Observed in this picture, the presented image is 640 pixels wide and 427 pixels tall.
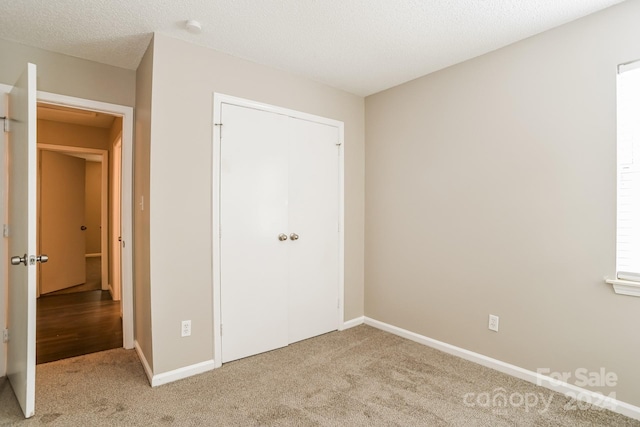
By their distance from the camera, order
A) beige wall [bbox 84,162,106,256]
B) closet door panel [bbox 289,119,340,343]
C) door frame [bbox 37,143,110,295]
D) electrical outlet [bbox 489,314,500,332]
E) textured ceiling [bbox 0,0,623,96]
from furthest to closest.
Answer: beige wall [bbox 84,162,106,256] → door frame [bbox 37,143,110,295] → closet door panel [bbox 289,119,340,343] → electrical outlet [bbox 489,314,500,332] → textured ceiling [bbox 0,0,623,96]

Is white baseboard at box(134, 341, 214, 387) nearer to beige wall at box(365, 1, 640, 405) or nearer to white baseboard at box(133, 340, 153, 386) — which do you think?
white baseboard at box(133, 340, 153, 386)

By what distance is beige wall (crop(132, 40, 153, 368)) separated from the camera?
2.35 m

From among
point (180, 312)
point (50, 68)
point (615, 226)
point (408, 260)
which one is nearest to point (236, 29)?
point (50, 68)

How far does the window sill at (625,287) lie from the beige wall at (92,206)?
9306mm

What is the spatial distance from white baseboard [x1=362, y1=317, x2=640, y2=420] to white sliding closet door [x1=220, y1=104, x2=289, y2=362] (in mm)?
1274

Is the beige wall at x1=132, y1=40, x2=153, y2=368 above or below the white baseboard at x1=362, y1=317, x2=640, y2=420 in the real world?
above

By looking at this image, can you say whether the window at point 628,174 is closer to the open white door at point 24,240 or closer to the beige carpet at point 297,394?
the beige carpet at point 297,394

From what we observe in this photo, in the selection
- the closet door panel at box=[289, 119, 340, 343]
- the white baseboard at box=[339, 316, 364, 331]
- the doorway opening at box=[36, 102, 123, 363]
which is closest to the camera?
the closet door panel at box=[289, 119, 340, 343]

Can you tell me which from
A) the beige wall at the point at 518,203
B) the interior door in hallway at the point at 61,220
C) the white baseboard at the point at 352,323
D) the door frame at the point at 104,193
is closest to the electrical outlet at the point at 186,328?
the white baseboard at the point at 352,323

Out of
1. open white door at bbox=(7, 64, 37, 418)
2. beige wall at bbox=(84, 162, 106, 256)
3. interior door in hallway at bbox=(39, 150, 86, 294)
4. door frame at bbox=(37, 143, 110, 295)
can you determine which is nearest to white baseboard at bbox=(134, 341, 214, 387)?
open white door at bbox=(7, 64, 37, 418)

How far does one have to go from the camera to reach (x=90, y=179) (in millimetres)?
7891

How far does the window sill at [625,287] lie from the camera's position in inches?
72.8

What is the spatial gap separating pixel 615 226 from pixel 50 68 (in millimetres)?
4124

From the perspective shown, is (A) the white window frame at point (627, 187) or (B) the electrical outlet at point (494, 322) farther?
(B) the electrical outlet at point (494, 322)
